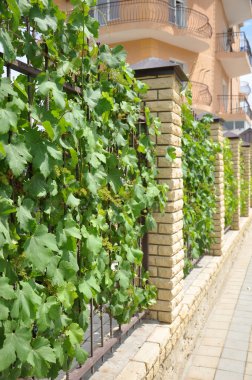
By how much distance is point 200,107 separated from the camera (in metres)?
16.9

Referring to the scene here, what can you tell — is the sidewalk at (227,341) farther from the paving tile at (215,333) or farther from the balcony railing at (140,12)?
the balcony railing at (140,12)

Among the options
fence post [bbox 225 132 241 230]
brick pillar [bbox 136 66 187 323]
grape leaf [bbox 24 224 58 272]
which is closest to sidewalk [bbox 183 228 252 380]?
brick pillar [bbox 136 66 187 323]

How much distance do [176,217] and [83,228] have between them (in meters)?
1.63

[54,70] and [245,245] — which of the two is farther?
[245,245]

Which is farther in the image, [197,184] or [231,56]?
[231,56]

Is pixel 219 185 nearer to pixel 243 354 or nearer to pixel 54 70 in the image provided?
pixel 243 354

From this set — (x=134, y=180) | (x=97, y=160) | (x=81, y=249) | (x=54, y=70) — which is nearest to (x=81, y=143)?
(x=97, y=160)

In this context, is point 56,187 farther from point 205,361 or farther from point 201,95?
point 201,95

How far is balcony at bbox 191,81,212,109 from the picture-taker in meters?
16.9

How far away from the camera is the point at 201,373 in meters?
3.69

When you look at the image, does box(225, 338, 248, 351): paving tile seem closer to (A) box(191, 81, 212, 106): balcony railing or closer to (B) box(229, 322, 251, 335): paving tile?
(B) box(229, 322, 251, 335): paving tile

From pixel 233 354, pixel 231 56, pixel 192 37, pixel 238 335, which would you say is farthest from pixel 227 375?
pixel 231 56

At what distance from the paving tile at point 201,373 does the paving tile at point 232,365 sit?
5.1 inches

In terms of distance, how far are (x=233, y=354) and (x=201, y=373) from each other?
0.53 meters
